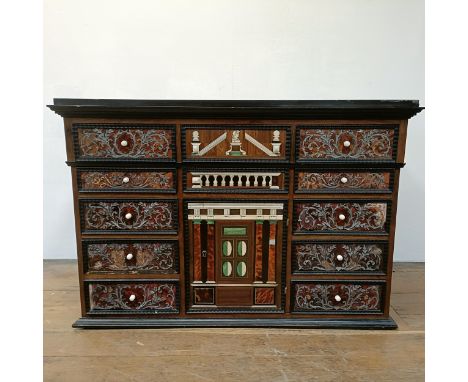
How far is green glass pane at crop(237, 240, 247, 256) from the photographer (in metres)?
2.08

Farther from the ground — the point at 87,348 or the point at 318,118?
the point at 318,118

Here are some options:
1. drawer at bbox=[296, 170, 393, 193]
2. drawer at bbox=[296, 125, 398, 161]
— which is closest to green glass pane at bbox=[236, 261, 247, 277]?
drawer at bbox=[296, 170, 393, 193]

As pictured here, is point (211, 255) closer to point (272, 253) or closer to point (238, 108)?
point (272, 253)

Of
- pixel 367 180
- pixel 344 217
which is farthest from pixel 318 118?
pixel 344 217

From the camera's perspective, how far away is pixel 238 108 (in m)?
1.91

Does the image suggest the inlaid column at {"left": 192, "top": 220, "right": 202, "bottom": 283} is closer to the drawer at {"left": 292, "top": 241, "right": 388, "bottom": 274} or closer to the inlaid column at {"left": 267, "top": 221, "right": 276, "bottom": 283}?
the inlaid column at {"left": 267, "top": 221, "right": 276, "bottom": 283}

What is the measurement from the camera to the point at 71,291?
256 centimetres

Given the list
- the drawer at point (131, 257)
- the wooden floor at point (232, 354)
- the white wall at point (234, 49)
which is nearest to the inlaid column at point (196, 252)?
the drawer at point (131, 257)

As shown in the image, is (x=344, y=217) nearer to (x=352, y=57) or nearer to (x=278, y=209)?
(x=278, y=209)

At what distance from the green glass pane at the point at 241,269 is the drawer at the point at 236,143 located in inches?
24.5

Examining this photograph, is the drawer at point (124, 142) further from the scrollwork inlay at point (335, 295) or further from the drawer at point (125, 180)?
the scrollwork inlay at point (335, 295)

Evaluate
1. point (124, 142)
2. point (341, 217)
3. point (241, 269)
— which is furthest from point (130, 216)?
point (341, 217)

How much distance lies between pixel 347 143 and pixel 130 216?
1.29 metres

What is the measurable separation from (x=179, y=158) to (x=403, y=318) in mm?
1710
